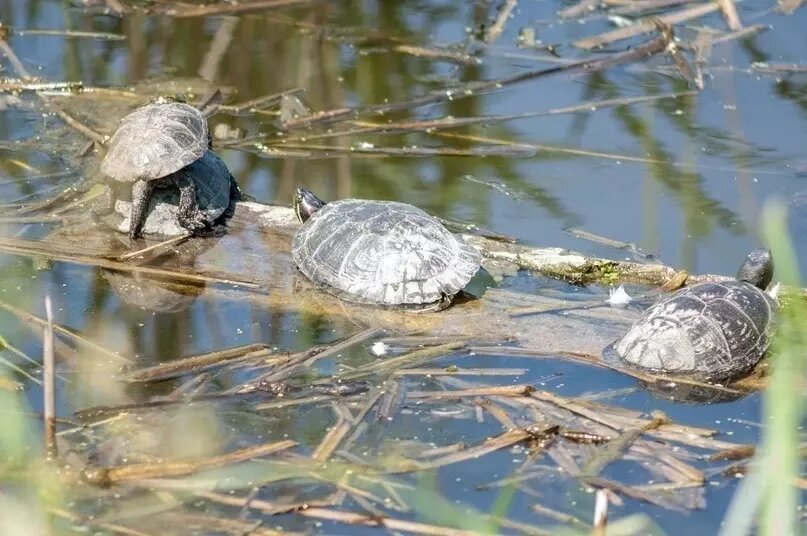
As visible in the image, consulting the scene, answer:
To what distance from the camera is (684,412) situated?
4676mm

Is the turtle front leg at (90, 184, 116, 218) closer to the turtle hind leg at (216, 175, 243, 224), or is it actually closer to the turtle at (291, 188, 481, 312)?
the turtle hind leg at (216, 175, 243, 224)

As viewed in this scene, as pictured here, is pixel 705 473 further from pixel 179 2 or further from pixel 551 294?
pixel 179 2

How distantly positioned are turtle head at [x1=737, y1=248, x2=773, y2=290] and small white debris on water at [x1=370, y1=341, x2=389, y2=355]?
1.81m

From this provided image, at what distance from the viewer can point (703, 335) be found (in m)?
4.95

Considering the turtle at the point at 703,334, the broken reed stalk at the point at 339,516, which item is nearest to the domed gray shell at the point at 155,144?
the turtle at the point at 703,334

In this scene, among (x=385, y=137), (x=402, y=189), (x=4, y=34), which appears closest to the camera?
(x=402, y=189)

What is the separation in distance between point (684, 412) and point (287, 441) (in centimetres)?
161

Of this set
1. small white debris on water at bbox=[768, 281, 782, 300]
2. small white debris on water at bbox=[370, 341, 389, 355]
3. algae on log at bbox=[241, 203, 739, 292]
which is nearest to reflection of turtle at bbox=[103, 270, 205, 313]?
small white debris on water at bbox=[370, 341, 389, 355]

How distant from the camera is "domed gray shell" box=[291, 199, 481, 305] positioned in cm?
555

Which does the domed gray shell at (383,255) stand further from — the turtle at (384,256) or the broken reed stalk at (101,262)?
the broken reed stalk at (101,262)

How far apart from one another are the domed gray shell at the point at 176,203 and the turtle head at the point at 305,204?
17.7 inches

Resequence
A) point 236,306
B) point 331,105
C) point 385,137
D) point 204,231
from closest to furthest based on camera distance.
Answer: point 236,306, point 204,231, point 385,137, point 331,105

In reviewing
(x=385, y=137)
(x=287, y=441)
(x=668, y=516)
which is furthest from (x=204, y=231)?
(x=668, y=516)

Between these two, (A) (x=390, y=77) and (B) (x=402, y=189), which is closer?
(B) (x=402, y=189)
